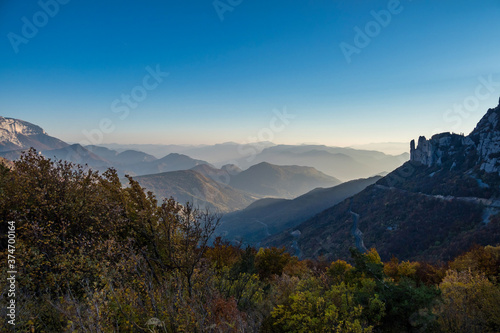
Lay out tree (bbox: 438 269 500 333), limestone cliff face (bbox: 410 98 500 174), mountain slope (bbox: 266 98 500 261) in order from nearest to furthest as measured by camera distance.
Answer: tree (bbox: 438 269 500 333) → mountain slope (bbox: 266 98 500 261) → limestone cliff face (bbox: 410 98 500 174)

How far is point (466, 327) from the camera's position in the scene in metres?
12.9

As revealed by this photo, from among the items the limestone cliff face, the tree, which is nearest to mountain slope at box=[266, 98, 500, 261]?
the limestone cliff face

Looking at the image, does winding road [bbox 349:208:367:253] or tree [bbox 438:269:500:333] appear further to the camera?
winding road [bbox 349:208:367:253]

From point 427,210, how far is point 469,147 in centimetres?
4999

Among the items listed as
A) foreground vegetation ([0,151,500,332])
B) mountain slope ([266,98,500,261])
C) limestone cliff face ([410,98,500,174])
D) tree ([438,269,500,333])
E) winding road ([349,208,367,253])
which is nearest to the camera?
foreground vegetation ([0,151,500,332])

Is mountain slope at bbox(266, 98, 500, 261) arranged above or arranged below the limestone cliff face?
below

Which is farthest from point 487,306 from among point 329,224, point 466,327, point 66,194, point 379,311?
point 329,224

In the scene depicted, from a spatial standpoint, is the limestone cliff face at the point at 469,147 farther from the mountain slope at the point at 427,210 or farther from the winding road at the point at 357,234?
the winding road at the point at 357,234

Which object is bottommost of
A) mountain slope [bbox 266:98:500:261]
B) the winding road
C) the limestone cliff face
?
the winding road

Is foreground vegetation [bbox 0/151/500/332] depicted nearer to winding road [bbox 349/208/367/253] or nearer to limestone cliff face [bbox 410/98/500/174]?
winding road [bbox 349/208/367/253]

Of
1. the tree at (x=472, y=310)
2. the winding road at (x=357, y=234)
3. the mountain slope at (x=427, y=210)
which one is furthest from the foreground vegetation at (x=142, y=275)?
the winding road at (x=357, y=234)

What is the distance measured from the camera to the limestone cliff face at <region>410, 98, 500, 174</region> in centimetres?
9256

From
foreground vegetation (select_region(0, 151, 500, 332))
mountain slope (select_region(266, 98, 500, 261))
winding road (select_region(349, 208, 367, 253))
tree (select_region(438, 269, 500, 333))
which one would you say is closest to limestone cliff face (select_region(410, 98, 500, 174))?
mountain slope (select_region(266, 98, 500, 261))

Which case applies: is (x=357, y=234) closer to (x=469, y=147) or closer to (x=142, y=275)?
(x=469, y=147)
